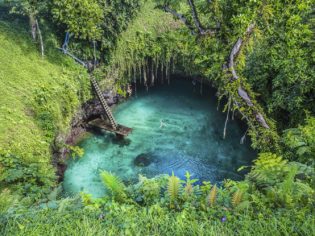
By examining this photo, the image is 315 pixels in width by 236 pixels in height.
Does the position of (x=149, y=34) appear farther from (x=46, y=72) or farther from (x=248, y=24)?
(x=248, y=24)

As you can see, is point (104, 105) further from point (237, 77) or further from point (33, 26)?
point (237, 77)

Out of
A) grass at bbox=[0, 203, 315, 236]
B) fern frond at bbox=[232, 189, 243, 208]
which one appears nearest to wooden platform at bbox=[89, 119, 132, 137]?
grass at bbox=[0, 203, 315, 236]

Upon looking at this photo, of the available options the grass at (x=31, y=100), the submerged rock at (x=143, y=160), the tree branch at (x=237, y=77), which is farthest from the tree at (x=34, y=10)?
the tree branch at (x=237, y=77)

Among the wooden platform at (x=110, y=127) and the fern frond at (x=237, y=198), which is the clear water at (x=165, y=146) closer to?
the wooden platform at (x=110, y=127)

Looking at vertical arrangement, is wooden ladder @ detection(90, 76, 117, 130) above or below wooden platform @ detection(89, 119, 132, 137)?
above

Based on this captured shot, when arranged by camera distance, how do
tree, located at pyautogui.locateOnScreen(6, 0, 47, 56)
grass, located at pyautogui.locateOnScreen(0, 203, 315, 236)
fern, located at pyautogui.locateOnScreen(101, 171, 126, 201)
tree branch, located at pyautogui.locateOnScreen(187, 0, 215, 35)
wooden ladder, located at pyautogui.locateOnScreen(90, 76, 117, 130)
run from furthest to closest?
wooden ladder, located at pyautogui.locateOnScreen(90, 76, 117, 130) → tree, located at pyautogui.locateOnScreen(6, 0, 47, 56) → tree branch, located at pyautogui.locateOnScreen(187, 0, 215, 35) → fern, located at pyautogui.locateOnScreen(101, 171, 126, 201) → grass, located at pyautogui.locateOnScreen(0, 203, 315, 236)

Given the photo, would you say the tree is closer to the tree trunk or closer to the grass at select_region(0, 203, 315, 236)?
the tree trunk
